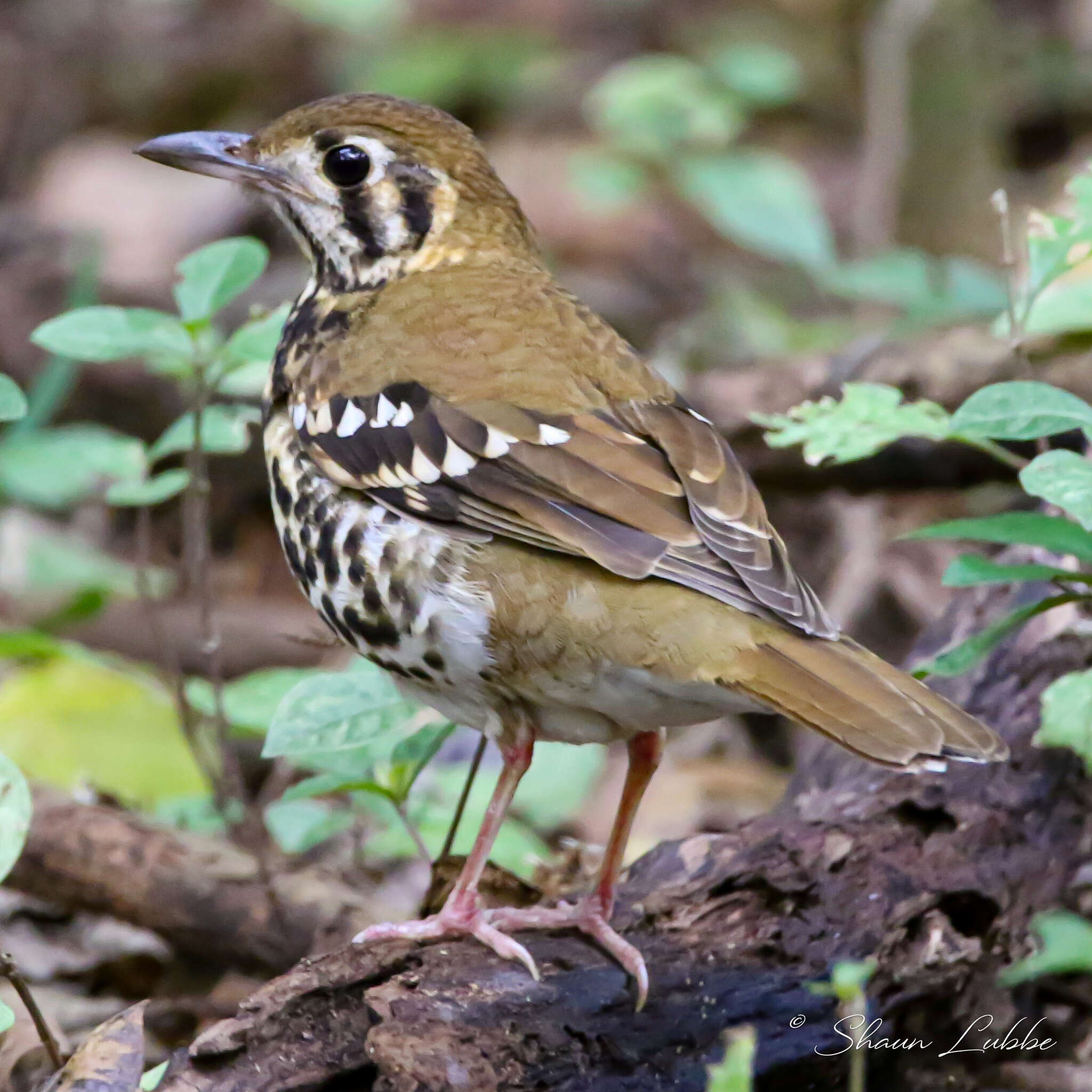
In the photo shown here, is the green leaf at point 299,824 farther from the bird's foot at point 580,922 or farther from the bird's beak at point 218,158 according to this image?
the bird's beak at point 218,158

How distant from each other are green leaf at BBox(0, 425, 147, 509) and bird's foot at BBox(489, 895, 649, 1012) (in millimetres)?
1472

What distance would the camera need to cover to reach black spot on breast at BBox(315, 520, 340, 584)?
316cm

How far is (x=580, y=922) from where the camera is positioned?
3.06 metres

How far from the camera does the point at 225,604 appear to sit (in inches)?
236

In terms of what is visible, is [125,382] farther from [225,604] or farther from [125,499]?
[125,499]

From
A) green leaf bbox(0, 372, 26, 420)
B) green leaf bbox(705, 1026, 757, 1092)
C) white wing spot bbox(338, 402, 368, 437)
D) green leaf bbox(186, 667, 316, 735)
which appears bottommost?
green leaf bbox(186, 667, 316, 735)

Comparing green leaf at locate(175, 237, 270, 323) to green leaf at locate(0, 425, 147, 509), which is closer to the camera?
green leaf at locate(175, 237, 270, 323)

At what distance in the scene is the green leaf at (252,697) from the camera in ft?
12.2

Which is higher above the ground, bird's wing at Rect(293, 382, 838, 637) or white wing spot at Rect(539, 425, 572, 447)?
white wing spot at Rect(539, 425, 572, 447)

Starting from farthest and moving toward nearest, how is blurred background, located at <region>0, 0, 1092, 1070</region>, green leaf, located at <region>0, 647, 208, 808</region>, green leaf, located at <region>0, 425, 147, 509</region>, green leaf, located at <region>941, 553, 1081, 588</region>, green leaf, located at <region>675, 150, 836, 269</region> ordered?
1. green leaf, located at <region>675, 150, 836, 269</region>
2. blurred background, located at <region>0, 0, 1092, 1070</region>
3. green leaf, located at <region>0, 647, 208, 808</region>
4. green leaf, located at <region>0, 425, 147, 509</region>
5. green leaf, located at <region>941, 553, 1081, 588</region>

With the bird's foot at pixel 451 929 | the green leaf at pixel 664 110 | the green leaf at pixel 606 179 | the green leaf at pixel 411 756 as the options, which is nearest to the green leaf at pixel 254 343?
the green leaf at pixel 411 756

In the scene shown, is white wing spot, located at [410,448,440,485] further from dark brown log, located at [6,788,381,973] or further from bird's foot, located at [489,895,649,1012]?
dark brown log, located at [6,788,381,973]

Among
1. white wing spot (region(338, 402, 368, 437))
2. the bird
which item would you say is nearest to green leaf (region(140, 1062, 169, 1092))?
the bird

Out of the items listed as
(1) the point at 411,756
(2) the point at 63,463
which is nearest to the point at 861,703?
(1) the point at 411,756
